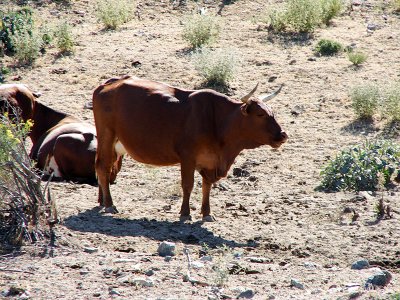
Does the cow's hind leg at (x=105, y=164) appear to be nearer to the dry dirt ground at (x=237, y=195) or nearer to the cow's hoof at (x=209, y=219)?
the dry dirt ground at (x=237, y=195)

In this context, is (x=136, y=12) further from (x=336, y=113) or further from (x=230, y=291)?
(x=230, y=291)

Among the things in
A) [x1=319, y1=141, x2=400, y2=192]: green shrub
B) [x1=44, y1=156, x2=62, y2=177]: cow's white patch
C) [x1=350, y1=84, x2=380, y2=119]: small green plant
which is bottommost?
[x1=44, y1=156, x2=62, y2=177]: cow's white patch

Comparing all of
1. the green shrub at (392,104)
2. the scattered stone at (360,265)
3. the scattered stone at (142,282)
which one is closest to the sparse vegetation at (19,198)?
the scattered stone at (142,282)

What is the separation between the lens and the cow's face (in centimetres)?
1082

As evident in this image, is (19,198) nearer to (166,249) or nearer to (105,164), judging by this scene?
(166,249)

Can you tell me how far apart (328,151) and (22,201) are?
5934mm

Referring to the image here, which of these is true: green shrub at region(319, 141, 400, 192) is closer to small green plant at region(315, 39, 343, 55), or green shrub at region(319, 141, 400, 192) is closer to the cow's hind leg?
the cow's hind leg

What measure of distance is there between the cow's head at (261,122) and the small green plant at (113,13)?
8.41 m

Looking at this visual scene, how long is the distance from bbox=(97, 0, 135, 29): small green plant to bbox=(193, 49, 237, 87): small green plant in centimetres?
311

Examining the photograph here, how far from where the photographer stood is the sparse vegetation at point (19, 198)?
881 centimetres

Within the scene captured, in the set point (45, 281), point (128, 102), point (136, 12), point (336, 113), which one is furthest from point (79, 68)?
point (45, 281)

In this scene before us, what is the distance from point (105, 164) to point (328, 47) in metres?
7.00

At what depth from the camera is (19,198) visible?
8.98m

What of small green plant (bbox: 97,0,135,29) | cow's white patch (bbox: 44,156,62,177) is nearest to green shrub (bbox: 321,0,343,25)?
small green plant (bbox: 97,0,135,29)
